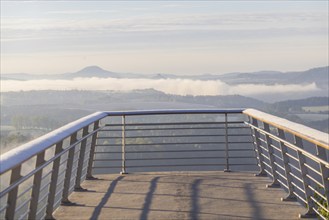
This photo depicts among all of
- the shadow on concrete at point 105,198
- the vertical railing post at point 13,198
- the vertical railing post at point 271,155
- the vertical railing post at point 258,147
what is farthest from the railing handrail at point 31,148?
the vertical railing post at point 258,147

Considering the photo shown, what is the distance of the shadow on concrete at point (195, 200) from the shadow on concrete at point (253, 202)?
623 mm

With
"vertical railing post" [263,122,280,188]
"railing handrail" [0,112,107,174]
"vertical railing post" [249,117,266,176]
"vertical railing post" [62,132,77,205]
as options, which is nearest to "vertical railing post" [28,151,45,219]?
"railing handrail" [0,112,107,174]

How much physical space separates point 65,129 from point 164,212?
161 centimetres

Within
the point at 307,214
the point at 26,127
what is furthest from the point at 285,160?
the point at 26,127

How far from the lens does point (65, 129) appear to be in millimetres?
6820

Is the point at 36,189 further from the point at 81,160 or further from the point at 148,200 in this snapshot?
the point at 81,160

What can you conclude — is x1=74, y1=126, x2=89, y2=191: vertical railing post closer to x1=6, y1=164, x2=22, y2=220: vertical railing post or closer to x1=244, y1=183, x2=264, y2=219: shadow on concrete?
x1=244, y1=183, x2=264, y2=219: shadow on concrete

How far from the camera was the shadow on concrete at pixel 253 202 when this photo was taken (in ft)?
24.6

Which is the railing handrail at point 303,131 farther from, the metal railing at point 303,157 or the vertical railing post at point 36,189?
the vertical railing post at point 36,189

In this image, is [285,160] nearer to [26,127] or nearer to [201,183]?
[201,183]

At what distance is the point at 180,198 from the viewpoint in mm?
8492

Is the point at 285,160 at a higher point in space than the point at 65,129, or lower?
lower

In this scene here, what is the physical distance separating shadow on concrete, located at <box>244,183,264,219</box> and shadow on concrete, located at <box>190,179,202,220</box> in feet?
2.04

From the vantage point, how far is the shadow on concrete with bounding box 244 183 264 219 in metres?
7.50
